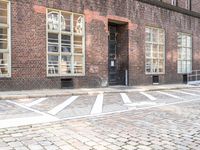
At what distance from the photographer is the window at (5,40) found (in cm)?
1248

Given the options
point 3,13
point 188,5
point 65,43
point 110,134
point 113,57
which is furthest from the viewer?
point 188,5

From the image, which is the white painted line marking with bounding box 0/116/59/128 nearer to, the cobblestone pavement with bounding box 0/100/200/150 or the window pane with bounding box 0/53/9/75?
the cobblestone pavement with bounding box 0/100/200/150

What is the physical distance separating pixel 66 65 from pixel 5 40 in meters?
3.36

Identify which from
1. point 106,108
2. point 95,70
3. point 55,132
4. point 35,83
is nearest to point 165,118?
point 106,108

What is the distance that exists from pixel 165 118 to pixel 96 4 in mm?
9738

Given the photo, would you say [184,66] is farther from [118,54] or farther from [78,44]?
[78,44]

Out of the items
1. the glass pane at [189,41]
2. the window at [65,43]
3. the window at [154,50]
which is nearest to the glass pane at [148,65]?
the window at [154,50]

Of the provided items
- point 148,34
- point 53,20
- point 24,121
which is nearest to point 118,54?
point 148,34

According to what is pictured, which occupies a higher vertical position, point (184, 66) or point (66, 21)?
point (66, 21)

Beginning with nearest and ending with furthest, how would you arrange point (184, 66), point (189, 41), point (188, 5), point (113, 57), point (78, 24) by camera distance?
1. point (78, 24)
2. point (113, 57)
3. point (184, 66)
4. point (189, 41)
5. point (188, 5)

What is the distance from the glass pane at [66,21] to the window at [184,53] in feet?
33.5

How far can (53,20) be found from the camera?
558 inches

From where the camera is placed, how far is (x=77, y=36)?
1517cm

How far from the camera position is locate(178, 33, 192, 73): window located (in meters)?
22.0
